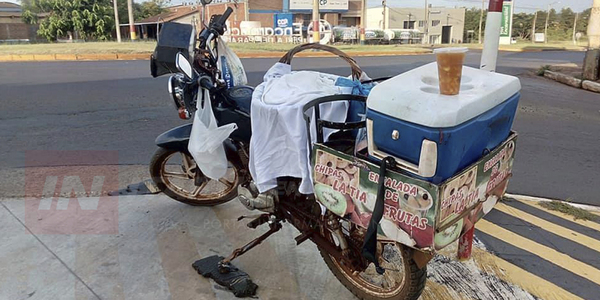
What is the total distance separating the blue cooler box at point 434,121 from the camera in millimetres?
1537

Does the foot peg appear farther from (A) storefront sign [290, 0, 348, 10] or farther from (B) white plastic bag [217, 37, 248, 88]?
(A) storefront sign [290, 0, 348, 10]

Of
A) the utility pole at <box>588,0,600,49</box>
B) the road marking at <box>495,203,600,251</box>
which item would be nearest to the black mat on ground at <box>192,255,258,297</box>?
the road marking at <box>495,203,600,251</box>

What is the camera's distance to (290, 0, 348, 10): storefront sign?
4362cm

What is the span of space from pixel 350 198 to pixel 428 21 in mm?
51746

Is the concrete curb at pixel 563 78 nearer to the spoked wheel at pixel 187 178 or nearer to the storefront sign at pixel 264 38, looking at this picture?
the spoked wheel at pixel 187 178

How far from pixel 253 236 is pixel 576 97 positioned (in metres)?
8.55

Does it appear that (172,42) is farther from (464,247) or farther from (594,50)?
(594,50)

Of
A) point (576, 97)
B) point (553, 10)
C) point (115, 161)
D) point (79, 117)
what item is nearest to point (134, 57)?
point (79, 117)

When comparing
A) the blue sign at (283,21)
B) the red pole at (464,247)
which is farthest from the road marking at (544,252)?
the blue sign at (283,21)

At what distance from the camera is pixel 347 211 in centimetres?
191

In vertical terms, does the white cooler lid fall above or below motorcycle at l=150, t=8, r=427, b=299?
above

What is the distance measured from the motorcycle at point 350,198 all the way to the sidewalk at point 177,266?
0.63 ft
